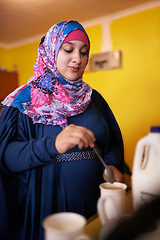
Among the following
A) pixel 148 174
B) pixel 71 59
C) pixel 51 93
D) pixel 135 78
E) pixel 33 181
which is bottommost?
pixel 33 181

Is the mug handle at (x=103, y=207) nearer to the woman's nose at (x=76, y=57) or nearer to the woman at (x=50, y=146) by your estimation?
the woman at (x=50, y=146)

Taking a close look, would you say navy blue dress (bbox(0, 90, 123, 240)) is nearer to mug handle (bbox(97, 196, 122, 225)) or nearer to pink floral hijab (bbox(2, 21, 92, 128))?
pink floral hijab (bbox(2, 21, 92, 128))

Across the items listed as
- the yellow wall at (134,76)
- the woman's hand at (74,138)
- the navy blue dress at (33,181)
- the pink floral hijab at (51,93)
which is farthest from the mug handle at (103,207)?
the yellow wall at (134,76)

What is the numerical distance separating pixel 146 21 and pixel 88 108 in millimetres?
2197

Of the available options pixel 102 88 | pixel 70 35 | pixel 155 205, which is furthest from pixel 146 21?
pixel 155 205

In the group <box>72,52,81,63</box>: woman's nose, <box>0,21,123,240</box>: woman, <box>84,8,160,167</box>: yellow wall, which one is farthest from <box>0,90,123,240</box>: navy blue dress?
<box>84,8,160,167</box>: yellow wall

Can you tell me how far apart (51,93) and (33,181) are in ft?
1.35

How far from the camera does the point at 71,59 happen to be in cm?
95

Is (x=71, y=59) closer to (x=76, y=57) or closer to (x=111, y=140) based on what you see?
(x=76, y=57)

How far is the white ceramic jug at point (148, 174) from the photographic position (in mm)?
490

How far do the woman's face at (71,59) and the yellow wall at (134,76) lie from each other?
1917 mm

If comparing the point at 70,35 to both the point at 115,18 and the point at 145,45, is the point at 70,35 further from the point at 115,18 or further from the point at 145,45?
the point at 115,18

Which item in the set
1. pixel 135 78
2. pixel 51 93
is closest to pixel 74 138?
pixel 51 93

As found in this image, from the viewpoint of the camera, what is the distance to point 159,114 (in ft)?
8.63
